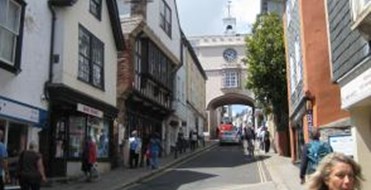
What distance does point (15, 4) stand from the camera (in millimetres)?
17109

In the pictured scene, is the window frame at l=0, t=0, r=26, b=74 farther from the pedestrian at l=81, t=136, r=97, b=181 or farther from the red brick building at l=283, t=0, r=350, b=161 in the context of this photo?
the red brick building at l=283, t=0, r=350, b=161

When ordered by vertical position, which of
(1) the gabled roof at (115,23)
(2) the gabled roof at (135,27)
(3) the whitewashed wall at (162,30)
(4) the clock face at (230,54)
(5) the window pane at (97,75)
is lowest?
(5) the window pane at (97,75)

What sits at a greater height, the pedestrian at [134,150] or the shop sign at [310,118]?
the shop sign at [310,118]

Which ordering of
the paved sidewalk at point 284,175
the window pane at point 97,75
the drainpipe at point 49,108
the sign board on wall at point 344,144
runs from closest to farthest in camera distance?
the sign board on wall at point 344,144 → the paved sidewalk at point 284,175 → the drainpipe at point 49,108 → the window pane at point 97,75

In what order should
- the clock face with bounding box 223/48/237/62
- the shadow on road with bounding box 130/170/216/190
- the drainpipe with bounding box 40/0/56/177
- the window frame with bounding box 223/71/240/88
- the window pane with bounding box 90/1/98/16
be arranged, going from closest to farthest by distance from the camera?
1. the drainpipe with bounding box 40/0/56/177
2. the shadow on road with bounding box 130/170/216/190
3. the window pane with bounding box 90/1/98/16
4. the window frame with bounding box 223/71/240/88
5. the clock face with bounding box 223/48/237/62

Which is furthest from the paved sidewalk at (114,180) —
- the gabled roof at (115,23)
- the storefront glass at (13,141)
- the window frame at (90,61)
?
the gabled roof at (115,23)

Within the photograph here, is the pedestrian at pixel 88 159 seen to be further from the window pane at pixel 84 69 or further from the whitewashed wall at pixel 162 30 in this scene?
the whitewashed wall at pixel 162 30

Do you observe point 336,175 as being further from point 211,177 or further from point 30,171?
point 211,177

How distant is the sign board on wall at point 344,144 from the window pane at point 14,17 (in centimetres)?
921

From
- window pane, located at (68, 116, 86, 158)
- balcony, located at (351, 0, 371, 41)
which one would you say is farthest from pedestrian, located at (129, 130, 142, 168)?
→ balcony, located at (351, 0, 371, 41)

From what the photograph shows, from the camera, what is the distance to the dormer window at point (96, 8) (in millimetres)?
23747

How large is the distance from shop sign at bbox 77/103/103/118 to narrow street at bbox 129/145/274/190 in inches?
124

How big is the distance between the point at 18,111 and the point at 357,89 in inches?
371

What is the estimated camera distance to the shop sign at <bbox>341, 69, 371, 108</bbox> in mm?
11461
